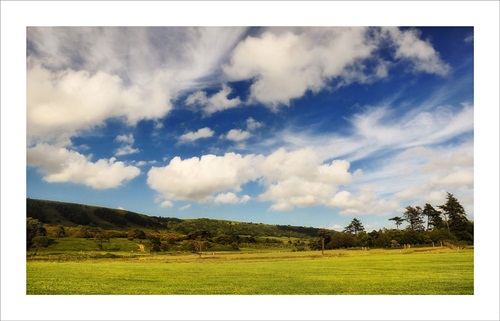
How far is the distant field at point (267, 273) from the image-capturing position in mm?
17016

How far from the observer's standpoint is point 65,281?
1802cm

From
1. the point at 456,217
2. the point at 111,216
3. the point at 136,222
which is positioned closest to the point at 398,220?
the point at 456,217

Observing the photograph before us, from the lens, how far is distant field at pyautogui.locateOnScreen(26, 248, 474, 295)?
17016mm

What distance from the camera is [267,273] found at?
20266 mm

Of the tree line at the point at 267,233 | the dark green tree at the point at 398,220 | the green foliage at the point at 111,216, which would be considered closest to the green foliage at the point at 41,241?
the tree line at the point at 267,233

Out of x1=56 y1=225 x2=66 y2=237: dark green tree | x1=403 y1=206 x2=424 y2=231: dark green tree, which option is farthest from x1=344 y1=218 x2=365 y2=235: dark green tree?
x1=56 y1=225 x2=66 y2=237: dark green tree

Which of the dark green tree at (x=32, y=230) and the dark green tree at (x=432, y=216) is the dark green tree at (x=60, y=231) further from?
the dark green tree at (x=432, y=216)

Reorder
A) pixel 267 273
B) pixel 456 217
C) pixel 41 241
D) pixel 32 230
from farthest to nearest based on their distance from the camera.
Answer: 1. pixel 456 217
2. pixel 41 241
3. pixel 32 230
4. pixel 267 273

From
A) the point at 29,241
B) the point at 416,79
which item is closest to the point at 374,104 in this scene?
the point at 416,79

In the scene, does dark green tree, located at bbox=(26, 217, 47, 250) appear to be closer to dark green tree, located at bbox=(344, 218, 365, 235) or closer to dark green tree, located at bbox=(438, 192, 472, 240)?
dark green tree, located at bbox=(344, 218, 365, 235)

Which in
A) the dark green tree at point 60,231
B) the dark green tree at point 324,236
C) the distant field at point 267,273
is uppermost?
the dark green tree at point 60,231

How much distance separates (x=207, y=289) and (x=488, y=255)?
1208 centimetres

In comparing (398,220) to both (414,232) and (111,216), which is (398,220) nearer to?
(414,232)

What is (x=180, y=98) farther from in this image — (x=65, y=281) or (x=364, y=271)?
(x=364, y=271)
